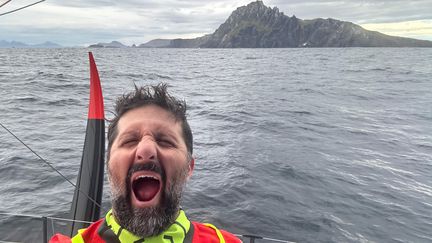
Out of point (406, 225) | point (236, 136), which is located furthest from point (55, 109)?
point (406, 225)

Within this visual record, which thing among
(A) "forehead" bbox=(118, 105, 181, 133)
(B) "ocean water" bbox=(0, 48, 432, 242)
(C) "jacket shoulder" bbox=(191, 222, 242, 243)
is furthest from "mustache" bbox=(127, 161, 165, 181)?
(B) "ocean water" bbox=(0, 48, 432, 242)

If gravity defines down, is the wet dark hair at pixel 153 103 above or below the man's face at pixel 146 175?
above

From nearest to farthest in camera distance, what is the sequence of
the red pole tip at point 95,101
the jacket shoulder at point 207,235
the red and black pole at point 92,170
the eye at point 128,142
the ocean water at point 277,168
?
the eye at point 128,142 < the jacket shoulder at point 207,235 < the red and black pole at point 92,170 < the red pole tip at point 95,101 < the ocean water at point 277,168

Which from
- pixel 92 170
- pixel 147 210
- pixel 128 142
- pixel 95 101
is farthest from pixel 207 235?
pixel 95 101

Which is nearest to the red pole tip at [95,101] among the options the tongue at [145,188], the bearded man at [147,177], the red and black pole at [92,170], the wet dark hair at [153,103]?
the red and black pole at [92,170]

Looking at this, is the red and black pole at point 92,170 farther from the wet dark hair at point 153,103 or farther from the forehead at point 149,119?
the forehead at point 149,119

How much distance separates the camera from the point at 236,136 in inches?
677

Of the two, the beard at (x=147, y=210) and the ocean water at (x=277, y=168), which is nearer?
the beard at (x=147, y=210)

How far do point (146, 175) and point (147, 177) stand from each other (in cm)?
5

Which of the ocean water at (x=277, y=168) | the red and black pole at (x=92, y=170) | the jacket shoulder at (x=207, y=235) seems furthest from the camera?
the ocean water at (x=277, y=168)

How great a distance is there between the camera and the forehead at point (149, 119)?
7.45 ft

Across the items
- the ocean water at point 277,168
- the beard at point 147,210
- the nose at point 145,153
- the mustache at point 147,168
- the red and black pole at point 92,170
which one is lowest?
the ocean water at point 277,168

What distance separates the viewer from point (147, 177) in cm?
208

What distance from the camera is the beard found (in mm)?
1986
